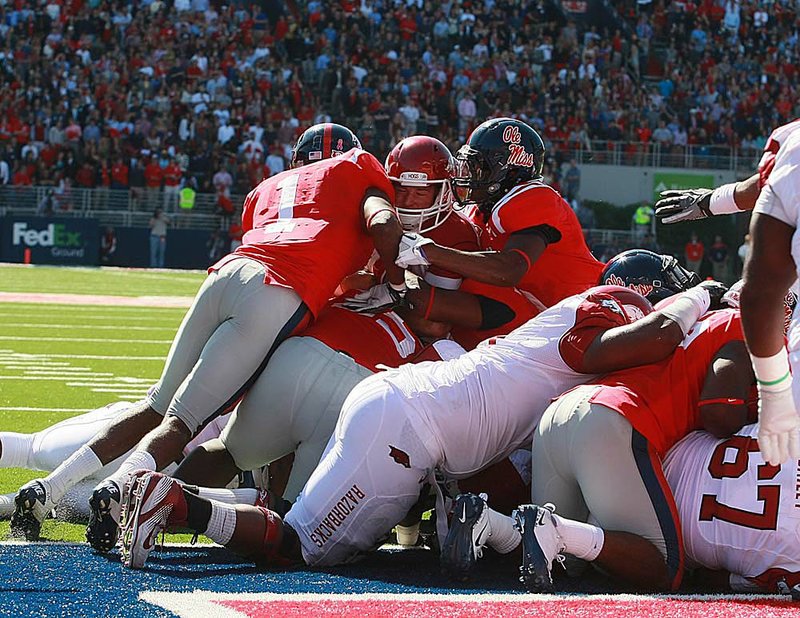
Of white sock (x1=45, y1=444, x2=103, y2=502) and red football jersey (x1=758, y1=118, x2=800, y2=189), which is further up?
red football jersey (x1=758, y1=118, x2=800, y2=189)

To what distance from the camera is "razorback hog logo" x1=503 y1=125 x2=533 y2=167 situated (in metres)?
5.27

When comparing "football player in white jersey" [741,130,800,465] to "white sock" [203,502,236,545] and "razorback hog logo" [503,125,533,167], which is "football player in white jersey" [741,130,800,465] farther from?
"razorback hog logo" [503,125,533,167]

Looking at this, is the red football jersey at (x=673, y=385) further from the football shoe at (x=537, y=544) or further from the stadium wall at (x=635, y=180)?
the stadium wall at (x=635, y=180)

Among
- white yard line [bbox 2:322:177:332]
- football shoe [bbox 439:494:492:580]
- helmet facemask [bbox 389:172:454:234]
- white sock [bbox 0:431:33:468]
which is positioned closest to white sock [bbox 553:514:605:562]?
football shoe [bbox 439:494:492:580]

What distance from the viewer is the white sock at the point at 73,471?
4.44 metres

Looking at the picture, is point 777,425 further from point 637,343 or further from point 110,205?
point 110,205

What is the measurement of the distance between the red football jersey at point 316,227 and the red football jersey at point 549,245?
1.59 ft

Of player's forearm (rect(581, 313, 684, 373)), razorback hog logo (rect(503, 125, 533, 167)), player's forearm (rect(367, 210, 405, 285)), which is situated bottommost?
player's forearm (rect(581, 313, 684, 373))

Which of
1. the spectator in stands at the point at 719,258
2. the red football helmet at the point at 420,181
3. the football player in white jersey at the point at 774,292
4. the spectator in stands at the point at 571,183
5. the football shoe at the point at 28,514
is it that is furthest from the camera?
the spectator in stands at the point at 571,183

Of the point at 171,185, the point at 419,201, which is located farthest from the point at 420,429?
the point at 171,185

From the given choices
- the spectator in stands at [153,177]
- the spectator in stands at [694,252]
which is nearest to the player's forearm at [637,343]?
the spectator in stands at [694,252]

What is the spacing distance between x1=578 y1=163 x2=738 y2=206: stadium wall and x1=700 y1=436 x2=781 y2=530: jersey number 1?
21.2 m

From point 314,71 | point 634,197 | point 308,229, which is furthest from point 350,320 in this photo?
point 314,71

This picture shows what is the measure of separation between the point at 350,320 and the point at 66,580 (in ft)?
5.28
